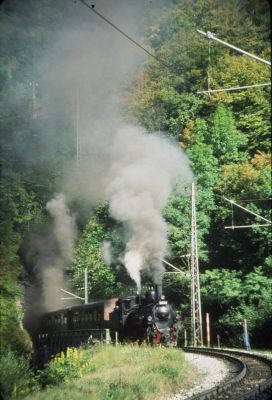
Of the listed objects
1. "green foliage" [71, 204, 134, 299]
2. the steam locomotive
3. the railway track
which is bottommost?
the railway track

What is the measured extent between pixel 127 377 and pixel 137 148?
2032 centimetres

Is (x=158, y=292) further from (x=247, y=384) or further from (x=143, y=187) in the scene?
(x=143, y=187)

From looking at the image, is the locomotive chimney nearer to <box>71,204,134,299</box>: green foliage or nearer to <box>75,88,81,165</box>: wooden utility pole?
<box>71,204,134,299</box>: green foliage

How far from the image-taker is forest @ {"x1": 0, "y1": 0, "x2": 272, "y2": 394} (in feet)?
71.2

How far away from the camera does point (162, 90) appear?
29.1 metres

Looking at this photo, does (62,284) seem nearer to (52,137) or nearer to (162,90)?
(52,137)

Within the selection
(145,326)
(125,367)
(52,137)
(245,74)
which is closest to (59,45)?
(52,137)

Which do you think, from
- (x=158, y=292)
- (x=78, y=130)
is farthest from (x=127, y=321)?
(x=78, y=130)

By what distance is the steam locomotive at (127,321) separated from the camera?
51.4ft

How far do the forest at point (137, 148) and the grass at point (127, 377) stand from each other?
4.91 m

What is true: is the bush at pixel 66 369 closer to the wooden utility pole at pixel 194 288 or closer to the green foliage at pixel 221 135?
the wooden utility pole at pixel 194 288

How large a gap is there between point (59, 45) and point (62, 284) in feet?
55.9

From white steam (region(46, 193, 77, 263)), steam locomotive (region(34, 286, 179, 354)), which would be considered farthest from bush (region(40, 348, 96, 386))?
white steam (region(46, 193, 77, 263))

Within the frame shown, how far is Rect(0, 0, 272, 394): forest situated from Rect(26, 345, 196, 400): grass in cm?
491
